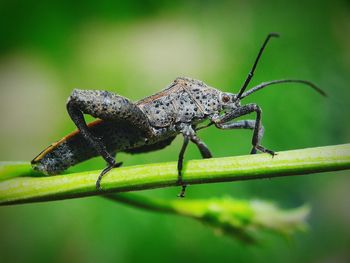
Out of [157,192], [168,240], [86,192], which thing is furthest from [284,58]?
[86,192]

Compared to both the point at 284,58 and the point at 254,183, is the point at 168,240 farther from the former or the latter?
the point at 284,58

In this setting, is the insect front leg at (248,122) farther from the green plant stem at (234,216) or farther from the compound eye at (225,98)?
the green plant stem at (234,216)

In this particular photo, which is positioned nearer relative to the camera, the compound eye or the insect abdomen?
the insect abdomen

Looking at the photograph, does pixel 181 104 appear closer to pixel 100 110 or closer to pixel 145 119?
pixel 145 119

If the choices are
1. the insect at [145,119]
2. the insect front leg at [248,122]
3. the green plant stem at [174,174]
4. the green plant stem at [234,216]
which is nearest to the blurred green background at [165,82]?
the green plant stem at [234,216]

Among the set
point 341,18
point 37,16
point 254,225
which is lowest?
point 254,225

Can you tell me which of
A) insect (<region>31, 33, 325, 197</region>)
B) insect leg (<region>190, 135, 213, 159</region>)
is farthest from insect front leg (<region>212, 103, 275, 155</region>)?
insect leg (<region>190, 135, 213, 159</region>)

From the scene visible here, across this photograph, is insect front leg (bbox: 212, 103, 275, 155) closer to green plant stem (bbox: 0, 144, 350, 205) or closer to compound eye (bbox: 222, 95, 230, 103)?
compound eye (bbox: 222, 95, 230, 103)
